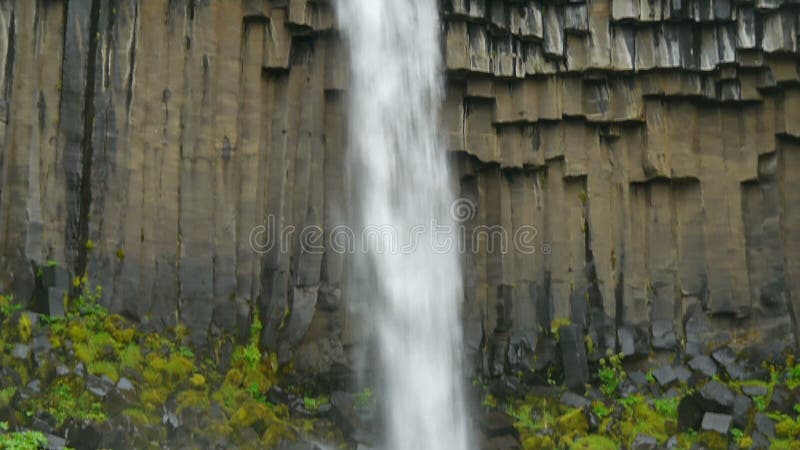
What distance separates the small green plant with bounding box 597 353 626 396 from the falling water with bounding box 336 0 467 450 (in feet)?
9.05

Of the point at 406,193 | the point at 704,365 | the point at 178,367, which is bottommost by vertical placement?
the point at 704,365

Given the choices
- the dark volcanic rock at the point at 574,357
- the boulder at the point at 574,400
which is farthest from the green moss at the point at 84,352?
the dark volcanic rock at the point at 574,357

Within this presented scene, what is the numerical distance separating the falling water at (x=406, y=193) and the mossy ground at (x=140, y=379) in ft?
7.72

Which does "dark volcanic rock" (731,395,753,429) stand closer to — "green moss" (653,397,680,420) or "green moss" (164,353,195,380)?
"green moss" (653,397,680,420)

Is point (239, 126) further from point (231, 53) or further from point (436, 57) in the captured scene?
point (436, 57)

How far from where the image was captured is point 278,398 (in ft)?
63.5

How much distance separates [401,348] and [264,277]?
2903 millimetres

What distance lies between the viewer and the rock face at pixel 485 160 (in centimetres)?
1925

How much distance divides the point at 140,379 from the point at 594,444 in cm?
778

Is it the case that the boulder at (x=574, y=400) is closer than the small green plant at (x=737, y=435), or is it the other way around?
the small green plant at (x=737, y=435)

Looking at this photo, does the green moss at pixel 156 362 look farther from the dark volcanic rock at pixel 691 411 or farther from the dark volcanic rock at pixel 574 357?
the dark volcanic rock at pixel 691 411

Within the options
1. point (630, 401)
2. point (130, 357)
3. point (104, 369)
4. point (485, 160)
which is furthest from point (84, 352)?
point (630, 401)

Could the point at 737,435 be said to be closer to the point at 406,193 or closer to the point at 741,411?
the point at 741,411

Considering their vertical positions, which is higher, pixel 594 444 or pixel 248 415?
pixel 248 415
